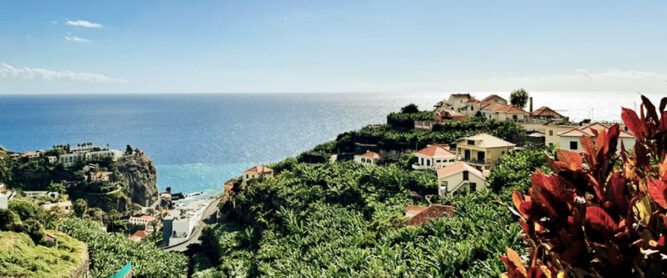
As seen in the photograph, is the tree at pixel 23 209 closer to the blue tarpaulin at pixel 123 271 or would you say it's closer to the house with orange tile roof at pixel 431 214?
the blue tarpaulin at pixel 123 271

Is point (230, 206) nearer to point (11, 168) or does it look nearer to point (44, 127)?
point (11, 168)

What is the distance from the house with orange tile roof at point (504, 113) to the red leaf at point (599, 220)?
145ft

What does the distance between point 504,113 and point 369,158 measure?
15.5m

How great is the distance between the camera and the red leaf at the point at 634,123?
7.57ft

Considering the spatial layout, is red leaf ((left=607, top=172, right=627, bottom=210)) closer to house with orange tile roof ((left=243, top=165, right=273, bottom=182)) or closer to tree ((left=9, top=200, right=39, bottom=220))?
tree ((left=9, top=200, right=39, bottom=220))

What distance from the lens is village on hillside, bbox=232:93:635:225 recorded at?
26969 millimetres

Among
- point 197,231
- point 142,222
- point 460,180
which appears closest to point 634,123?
point 460,180

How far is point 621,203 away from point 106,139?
450 feet

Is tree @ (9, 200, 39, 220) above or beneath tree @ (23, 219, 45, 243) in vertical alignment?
above

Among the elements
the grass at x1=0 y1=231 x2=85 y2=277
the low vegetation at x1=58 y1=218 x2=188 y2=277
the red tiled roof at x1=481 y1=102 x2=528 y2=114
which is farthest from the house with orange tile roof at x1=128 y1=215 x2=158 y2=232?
the red tiled roof at x1=481 y1=102 x2=528 y2=114

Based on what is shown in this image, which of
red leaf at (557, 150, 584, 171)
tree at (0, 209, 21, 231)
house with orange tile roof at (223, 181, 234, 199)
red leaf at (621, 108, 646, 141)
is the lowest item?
house with orange tile roof at (223, 181, 234, 199)

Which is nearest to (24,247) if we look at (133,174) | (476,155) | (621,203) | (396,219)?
(396,219)

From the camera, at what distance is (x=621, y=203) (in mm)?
2082

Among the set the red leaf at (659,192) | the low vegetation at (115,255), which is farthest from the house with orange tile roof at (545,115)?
the red leaf at (659,192)
